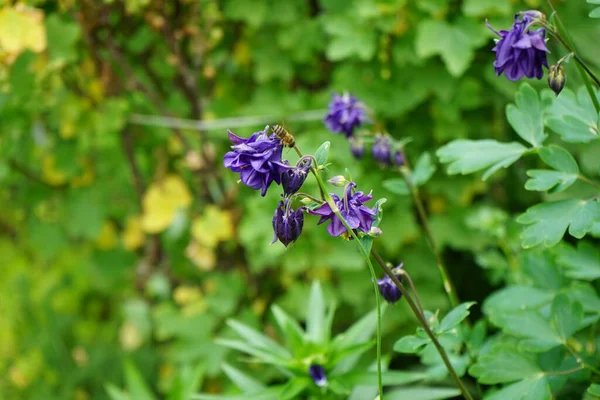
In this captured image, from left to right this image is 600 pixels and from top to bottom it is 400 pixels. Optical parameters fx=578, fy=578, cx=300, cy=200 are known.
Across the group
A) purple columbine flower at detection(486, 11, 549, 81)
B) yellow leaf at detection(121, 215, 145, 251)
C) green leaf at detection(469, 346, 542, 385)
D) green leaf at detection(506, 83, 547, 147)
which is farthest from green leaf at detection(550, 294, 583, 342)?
yellow leaf at detection(121, 215, 145, 251)

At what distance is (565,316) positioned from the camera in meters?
1.01

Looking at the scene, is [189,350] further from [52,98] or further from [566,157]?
[566,157]

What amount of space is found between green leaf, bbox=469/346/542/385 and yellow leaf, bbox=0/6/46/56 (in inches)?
59.3

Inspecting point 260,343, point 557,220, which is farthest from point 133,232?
point 557,220

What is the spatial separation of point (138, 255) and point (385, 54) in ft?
4.36

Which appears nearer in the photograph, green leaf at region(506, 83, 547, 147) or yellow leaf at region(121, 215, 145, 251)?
green leaf at region(506, 83, 547, 147)

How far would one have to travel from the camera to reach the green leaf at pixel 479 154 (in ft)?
3.35

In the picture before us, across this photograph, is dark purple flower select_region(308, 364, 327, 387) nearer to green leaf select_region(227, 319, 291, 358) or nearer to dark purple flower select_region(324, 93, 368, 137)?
green leaf select_region(227, 319, 291, 358)

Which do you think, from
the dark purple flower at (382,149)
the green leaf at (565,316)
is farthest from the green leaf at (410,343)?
the dark purple flower at (382,149)

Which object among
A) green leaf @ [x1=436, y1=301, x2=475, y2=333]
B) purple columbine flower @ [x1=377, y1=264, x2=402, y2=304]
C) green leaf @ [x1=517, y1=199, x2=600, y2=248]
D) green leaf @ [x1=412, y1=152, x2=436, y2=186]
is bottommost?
green leaf @ [x1=436, y1=301, x2=475, y2=333]

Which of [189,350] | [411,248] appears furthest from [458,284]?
[189,350]

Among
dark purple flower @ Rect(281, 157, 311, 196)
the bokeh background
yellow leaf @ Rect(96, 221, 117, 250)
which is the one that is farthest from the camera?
yellow leaf @ Rect(96, 221, 117, 250)

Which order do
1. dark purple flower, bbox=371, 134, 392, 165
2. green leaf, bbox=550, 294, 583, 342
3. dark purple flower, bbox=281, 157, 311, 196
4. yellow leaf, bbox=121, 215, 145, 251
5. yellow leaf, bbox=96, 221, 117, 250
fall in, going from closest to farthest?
dark purple flower, bbox=281, 157, 311, 196 → green leaf, bbox=550, 294, 583, 342 → dark purple flower, bbox=371, 134, 392, 165 → yellow leaf, bbox=121, 215, 145, 251 → yellow leaf, bbox=96, 221, 117, 250

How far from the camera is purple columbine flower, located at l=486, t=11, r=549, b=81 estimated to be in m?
0.84
